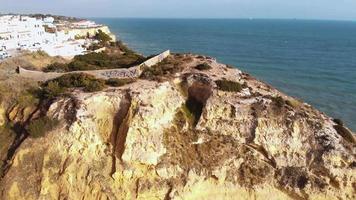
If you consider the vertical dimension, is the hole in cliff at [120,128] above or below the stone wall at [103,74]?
below

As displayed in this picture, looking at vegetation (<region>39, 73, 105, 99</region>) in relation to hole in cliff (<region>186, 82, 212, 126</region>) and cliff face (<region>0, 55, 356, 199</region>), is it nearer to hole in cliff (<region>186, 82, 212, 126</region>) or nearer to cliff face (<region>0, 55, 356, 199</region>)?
cliff face (<region>0, 55, 356, 199</region>)

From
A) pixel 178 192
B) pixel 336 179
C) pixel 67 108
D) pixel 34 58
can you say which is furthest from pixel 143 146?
pixel 34 58

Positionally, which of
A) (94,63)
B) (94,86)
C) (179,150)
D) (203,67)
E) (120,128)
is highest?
(203,67)

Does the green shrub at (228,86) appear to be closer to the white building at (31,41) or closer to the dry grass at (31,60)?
the dry grass at (31,60)

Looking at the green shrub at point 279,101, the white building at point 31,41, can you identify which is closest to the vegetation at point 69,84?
the green shrub at point 279,101

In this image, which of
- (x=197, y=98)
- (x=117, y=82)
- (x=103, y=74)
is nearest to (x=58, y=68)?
(x=103, y=74)

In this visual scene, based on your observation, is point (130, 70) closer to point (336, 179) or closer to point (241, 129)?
point (241, 129)

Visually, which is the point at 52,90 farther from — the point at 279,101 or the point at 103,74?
the point at 279,101
